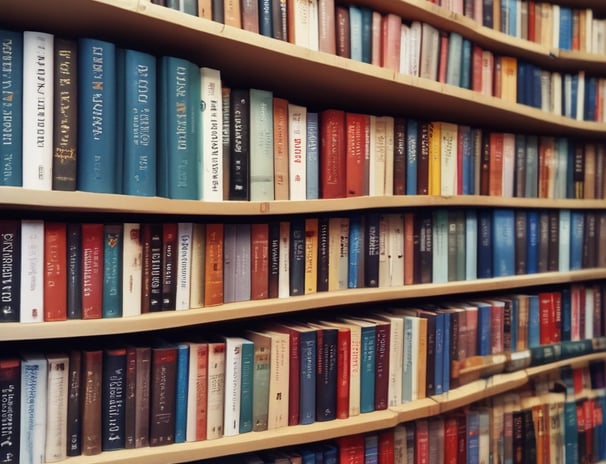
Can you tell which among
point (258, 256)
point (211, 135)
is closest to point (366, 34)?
point (211, 135)

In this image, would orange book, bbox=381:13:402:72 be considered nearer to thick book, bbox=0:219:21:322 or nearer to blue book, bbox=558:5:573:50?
blue book, bbox=558:5:573:50

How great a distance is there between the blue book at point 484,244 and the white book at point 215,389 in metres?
0.80

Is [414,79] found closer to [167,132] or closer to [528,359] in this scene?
[167,132]

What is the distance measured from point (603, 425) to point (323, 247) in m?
1.19

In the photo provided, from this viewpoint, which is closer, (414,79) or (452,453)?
(414,79)

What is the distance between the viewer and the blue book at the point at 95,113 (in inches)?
32.5

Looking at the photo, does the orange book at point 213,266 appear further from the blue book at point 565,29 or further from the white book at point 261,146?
the blue book at point 565,29

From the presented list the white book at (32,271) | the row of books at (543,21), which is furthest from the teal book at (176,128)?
the row of books at (543,21)

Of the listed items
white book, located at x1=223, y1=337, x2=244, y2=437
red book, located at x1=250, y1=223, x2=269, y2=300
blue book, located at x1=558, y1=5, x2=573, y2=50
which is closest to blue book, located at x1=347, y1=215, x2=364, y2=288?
red book, located at x1=250, y1=223, x2=269, y2=300

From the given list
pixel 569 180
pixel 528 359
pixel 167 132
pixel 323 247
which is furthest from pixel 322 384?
pixel 569 180

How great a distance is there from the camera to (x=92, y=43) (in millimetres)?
824

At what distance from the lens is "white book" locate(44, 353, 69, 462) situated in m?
0.83

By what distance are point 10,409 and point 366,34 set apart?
1.04 meters

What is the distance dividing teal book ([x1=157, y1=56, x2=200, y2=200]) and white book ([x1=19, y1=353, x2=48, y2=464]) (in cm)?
36
